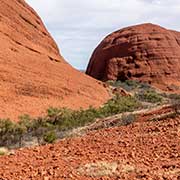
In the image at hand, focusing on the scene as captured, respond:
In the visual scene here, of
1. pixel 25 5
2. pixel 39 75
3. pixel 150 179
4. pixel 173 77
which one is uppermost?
pixel 25 5

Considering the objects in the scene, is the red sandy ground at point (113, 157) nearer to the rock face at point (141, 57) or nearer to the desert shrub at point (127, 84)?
the desert shrub at point (127, 84)

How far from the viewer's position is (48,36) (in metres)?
47.9

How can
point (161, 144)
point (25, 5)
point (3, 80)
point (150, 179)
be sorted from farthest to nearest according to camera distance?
point (25, 5) → point (3, 80) → point (161, 144) → point (150, 179)

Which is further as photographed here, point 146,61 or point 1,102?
point 146,61

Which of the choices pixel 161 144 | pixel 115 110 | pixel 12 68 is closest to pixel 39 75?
pixel 12 68

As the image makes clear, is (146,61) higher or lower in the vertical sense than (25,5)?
lower

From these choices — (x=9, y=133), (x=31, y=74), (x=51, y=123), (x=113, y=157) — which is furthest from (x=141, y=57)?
(x=113, y=157)

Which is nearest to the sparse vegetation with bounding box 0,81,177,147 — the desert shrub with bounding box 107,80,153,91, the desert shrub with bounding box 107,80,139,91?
the desert shrub with bounding box 107,80,139,91

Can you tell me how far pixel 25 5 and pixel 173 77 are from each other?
93.2 ft

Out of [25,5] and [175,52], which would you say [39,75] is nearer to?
[25,5]

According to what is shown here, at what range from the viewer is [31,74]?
35719mm

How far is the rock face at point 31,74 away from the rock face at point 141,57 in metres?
21.1

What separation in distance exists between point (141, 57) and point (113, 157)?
6063 cm

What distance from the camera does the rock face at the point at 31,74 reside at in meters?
→ 32.2
